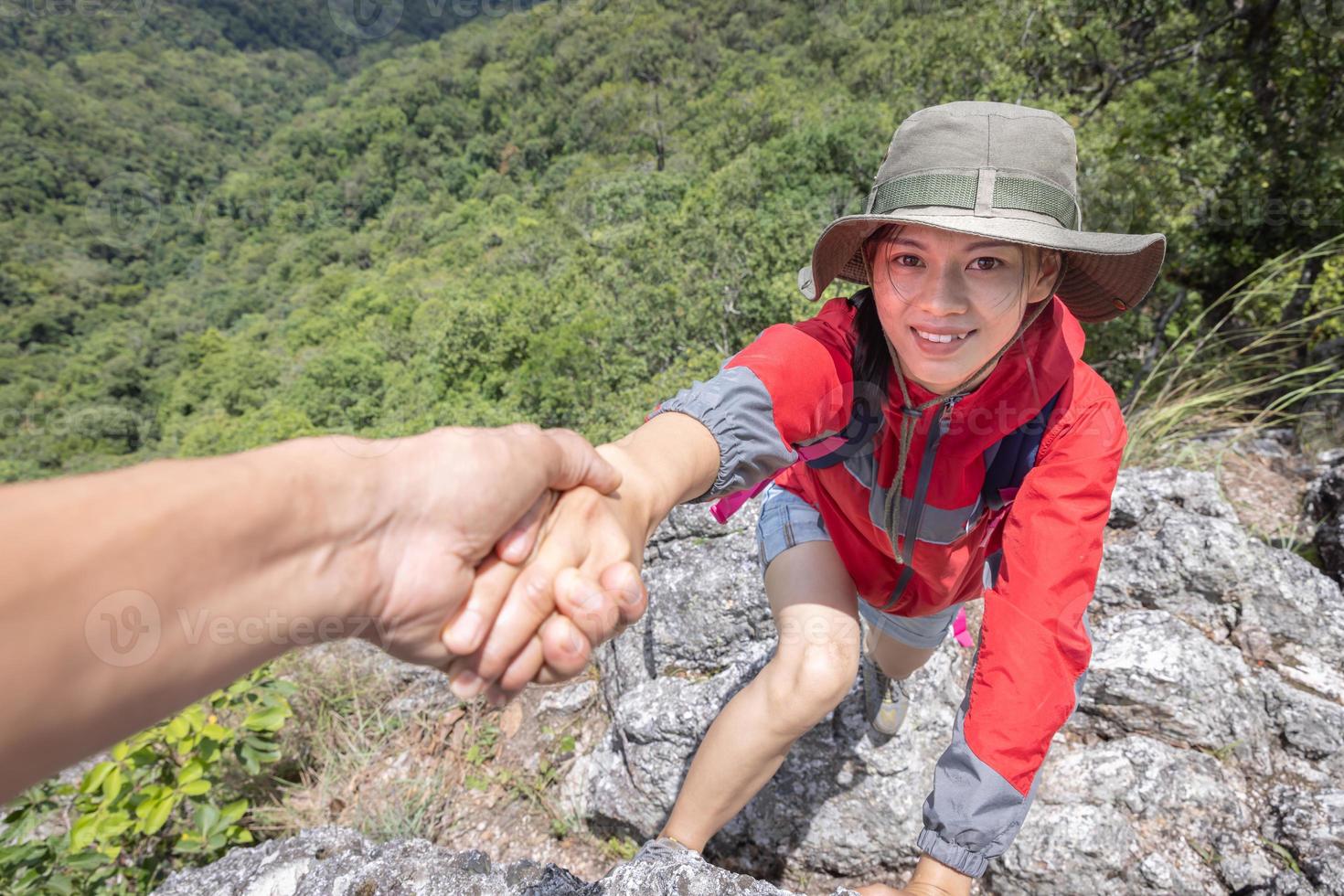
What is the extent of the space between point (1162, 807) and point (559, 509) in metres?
2.12

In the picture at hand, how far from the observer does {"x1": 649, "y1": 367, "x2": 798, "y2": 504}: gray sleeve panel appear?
4.35 feet

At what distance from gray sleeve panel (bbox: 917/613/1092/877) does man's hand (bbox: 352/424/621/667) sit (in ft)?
2.90

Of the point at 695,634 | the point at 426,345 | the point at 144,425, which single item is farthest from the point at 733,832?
the point at 144,425

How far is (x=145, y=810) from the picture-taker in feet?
6.57

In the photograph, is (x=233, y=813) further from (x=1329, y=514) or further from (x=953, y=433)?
(x=1329, y=514)

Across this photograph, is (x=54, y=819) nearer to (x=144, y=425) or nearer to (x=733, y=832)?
(x=733, y=832)

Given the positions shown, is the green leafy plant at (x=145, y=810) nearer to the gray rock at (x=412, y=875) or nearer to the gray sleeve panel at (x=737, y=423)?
the gray rock at (x=412, y=875)

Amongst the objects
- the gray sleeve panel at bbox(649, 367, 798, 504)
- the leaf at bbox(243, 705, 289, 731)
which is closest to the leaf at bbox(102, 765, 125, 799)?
the leaf at bbox(243, 705, 289, 731)

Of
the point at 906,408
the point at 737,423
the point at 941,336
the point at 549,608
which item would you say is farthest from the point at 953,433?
the point at 549,608

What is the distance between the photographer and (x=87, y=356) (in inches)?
1902

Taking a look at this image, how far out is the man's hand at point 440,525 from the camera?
90 cm

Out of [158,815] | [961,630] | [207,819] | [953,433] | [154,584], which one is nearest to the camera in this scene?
[154,584]

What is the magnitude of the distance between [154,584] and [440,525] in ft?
1.14

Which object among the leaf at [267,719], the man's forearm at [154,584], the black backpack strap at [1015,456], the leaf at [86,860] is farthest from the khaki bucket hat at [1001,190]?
the leaf at [86,860]
